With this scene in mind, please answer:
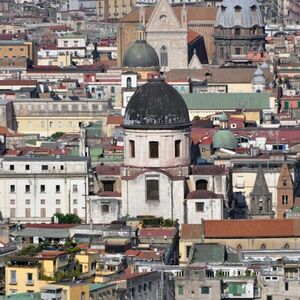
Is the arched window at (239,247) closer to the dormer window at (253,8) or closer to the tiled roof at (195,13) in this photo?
the tiled roof at (195,13)

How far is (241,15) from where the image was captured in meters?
167

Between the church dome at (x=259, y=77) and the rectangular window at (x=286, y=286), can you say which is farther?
the church dome at (x=259, y=77)

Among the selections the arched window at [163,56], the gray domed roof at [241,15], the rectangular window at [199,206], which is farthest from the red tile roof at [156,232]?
the gray domed roof at [241,15]

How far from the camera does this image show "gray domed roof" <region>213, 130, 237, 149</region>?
110 m

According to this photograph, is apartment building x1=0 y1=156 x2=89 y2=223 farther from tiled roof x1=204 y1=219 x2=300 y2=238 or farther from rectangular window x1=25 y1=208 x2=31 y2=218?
tiled roof x1=204 y1=219 x2=300 y2=238

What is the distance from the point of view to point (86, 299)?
70.1 metres

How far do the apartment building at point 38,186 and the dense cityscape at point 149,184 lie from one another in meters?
0.03

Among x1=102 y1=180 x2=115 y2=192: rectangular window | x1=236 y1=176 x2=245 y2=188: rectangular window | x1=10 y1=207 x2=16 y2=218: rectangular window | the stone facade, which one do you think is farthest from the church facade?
x1=102 y1=180 x2=115 y2=192: rectangular window

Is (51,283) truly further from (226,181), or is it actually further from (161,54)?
(161,54)

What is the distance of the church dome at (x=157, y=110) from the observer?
3701 inches

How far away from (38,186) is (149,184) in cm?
590

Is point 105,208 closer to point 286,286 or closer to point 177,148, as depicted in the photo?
point 177,148

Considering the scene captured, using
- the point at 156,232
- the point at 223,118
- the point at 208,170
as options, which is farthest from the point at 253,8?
the point at 156,232

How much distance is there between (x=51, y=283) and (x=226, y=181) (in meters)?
24.9
